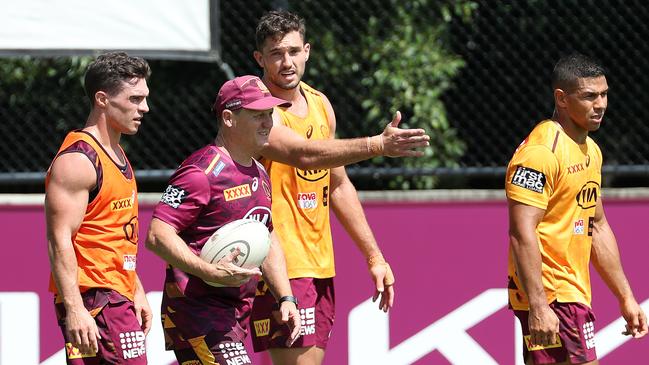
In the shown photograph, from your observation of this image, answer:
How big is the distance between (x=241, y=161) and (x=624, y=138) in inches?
163

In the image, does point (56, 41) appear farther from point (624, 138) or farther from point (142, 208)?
point (624, 138)

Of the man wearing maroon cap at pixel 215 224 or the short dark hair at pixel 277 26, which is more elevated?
the short dark hair at pixel 277 26

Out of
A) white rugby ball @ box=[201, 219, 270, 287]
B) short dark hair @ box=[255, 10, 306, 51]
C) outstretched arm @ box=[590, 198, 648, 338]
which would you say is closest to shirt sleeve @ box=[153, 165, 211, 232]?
white rugby ball @ box=[201, 219, 270, 287]

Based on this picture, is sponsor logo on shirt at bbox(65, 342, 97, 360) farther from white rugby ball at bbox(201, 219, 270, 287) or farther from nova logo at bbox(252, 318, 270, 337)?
nova logo at bbox(252, 318, 270, 337)

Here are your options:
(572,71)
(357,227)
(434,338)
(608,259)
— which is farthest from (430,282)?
(572,71)

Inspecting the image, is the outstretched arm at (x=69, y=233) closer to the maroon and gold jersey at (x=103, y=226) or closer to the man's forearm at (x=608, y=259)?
the maroon and gold jersey at (x=103, y=226)

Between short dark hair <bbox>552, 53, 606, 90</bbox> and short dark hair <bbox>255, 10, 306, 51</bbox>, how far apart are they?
132cm

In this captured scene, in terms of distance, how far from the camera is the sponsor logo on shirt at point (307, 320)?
21.1 ft

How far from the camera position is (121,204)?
5.79 meters

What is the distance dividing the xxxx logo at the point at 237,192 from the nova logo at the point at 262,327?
3.46ft

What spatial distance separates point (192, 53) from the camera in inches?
315

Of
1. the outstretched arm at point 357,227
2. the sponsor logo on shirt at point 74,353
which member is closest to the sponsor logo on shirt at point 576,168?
the outstretched arm at point 357,227

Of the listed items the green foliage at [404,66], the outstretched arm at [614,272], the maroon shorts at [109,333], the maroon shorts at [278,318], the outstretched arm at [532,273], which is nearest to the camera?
the maroon shorts at [109,333]

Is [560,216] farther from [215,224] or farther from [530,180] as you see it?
[215,224]
